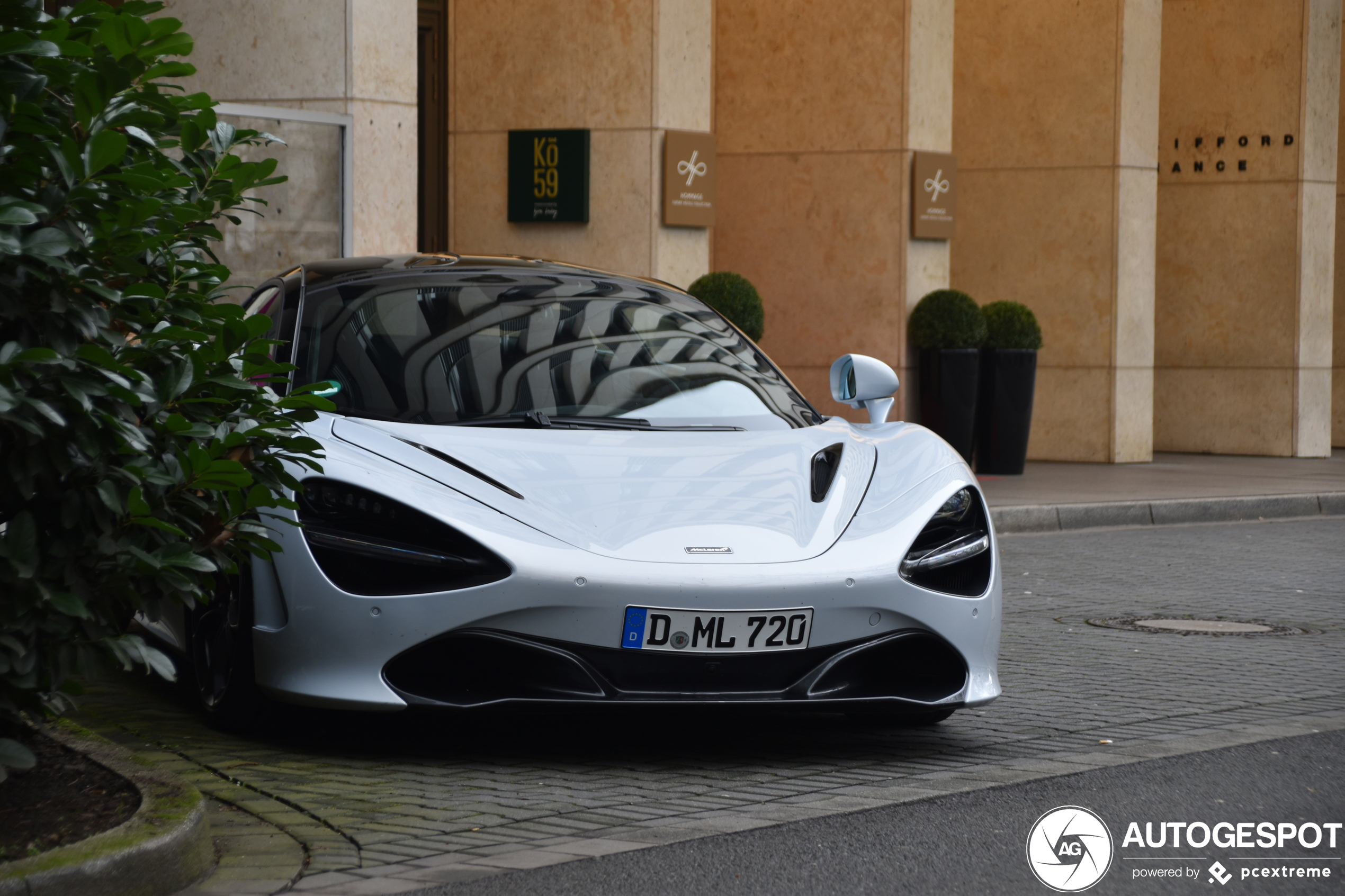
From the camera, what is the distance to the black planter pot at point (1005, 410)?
52.4 ft

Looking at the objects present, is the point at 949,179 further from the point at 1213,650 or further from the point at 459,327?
the point at 459,327

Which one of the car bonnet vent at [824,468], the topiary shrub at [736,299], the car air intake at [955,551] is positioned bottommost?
the car air intake at [955,551]

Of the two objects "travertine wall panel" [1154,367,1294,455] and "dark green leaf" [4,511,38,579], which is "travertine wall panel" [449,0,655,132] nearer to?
"travertine wall panel" [1154,367,1294,455]

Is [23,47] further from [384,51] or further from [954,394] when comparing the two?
[954,394]

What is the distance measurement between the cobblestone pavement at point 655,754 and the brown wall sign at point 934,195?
9410 mm

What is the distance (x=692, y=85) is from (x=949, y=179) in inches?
118

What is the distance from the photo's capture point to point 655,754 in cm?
504

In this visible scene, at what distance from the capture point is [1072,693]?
6180 millimetres

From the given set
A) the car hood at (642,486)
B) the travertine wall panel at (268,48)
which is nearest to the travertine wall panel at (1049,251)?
the travertine wall panel at (268,48)

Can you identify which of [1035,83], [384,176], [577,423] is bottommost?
[577,423]

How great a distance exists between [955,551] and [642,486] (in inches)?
36.2

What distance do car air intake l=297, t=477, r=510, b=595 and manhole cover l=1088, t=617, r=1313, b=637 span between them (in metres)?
4.16

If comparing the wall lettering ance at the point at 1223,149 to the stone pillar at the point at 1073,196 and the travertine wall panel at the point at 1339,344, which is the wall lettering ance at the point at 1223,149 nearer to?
the stone pillar at the point at 1073,196

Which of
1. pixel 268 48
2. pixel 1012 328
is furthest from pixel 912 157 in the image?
pixel 268 48
